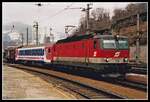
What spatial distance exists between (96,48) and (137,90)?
5.92 metres

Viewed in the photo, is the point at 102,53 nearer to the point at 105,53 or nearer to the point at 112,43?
the point at 105,53

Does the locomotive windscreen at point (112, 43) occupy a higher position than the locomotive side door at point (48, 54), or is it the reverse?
the locomotive windscreen at point (112, 43)

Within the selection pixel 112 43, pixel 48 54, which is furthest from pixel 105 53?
pixel 48 54

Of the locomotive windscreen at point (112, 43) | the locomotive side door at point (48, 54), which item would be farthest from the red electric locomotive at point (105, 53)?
the locomotive side door at point (48, 54)

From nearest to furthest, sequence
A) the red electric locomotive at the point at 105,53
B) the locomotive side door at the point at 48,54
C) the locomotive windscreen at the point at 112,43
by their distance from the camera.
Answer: the red electric locomotive at the point at 105,53
the locomotive windscreen at the point at 112,43
the locomotive side door at the point at 48,54

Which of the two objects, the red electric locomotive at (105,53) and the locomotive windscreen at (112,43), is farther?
the locomotive windscreen at (112,43)

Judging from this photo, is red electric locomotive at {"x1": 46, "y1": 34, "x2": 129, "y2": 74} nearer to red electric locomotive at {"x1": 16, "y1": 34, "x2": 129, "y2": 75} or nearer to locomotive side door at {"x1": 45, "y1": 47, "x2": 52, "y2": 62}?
red electric locomotive at {"x1": 16, "y1": 34, "x2": 129, "y2": 75}

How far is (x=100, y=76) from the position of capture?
2406 centimetres

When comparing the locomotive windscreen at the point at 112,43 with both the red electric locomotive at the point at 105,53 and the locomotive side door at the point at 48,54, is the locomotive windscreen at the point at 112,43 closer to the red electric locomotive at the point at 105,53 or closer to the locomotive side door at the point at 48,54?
the red electric locomotive at the point at 105,53

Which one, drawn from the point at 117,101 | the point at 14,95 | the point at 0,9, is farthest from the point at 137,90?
the point at 0,9

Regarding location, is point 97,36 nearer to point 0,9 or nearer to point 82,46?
point 82,46

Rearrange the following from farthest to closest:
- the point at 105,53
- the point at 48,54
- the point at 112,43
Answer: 1. the point at 48,54
2. the point at 112,43
3. the point at 105,53

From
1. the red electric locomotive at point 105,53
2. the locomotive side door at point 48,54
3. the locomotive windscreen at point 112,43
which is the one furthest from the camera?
the locomotive side door at point 48,54

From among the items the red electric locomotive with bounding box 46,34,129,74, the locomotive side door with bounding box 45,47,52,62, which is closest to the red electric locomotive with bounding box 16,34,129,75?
the red electric locomotive with bounding box 46,34,129,74
